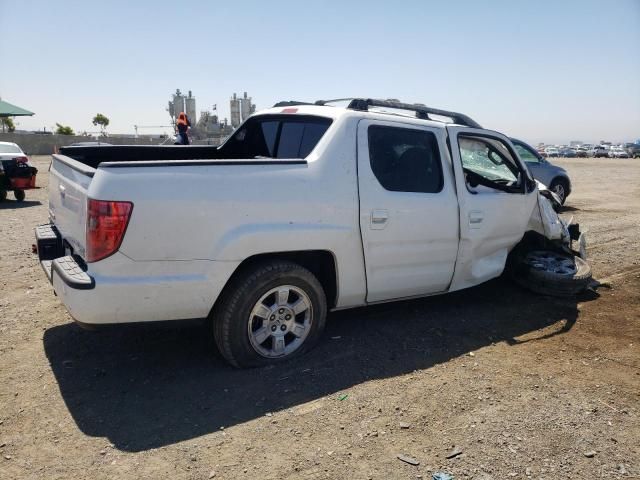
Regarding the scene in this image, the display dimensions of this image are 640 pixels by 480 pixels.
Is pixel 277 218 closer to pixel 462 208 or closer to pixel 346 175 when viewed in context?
pixel 346 175

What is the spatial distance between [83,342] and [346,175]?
2.59 meters

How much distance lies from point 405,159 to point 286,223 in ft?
4.41

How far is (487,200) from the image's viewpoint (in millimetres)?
4832

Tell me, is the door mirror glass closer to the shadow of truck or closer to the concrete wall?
the shadow of truck

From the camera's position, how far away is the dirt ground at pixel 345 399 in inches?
110

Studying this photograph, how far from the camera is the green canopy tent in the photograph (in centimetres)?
2860

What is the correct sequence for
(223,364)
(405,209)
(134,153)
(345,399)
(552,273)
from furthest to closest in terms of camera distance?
(552,273)
(134,153)
(405,209)
(223,364)
(345,399)

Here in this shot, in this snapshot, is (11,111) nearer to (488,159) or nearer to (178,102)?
(178,102)

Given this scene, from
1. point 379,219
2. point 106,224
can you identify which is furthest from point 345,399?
point 106,224

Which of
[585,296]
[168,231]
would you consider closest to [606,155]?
[585,296]

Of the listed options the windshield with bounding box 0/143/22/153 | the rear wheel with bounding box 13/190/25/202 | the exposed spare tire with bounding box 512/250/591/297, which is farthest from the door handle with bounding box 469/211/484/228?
the windshield with bounding box 0/143/22/153

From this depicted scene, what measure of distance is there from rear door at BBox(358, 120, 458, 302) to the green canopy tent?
30.5 meters

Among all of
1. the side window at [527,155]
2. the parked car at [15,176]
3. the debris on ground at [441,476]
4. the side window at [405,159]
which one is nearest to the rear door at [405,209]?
A: the side window at [405,159]

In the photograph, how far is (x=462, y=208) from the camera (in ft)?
15.0
